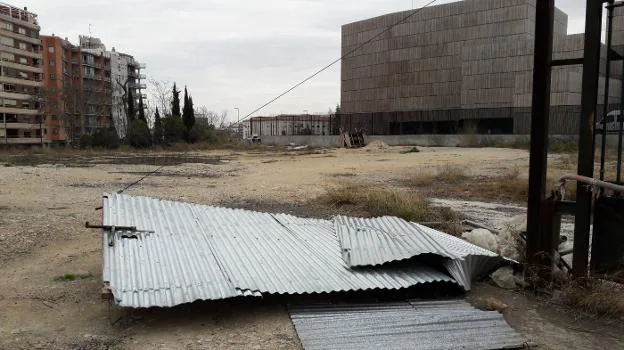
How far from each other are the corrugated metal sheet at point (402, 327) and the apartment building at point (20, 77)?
74.5 meters

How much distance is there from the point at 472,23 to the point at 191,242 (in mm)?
48656

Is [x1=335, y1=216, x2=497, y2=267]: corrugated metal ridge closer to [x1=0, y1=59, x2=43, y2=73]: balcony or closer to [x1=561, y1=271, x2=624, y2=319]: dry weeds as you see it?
[x1=561, y1=271, x2=624, y2=319]: dry weeds

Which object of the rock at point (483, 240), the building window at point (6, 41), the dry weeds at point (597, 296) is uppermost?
the building window at point (6, 41)

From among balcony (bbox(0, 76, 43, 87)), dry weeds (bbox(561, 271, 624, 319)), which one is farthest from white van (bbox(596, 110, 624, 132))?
balcony (bbox(0, 76, 43, 87))

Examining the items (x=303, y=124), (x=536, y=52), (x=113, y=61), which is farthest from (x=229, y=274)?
(x=113, y=61)

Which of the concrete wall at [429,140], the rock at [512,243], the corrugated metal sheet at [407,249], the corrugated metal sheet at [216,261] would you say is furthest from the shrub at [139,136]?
the rock at [512,243]

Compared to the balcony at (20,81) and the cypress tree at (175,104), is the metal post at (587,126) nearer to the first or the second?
the cypress tree at (175,104)

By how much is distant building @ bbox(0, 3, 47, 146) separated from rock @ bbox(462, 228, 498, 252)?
73727 millimetres

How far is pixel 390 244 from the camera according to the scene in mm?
4898

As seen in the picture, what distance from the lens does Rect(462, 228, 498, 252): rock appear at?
5805 millimetres

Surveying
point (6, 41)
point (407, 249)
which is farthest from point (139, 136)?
point (407, 249)

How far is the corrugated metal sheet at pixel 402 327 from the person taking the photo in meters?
3.51

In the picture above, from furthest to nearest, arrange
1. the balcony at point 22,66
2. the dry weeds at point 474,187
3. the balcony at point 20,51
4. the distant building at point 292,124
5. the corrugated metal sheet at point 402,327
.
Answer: the balcony at point 20,51, the balcony at point 22,66, the distant building at point 292,124, the dry weeds at point 474,187, the corrugated metal sheet at point 402,327

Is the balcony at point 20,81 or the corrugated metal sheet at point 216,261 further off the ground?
the balcony at point 20,81
